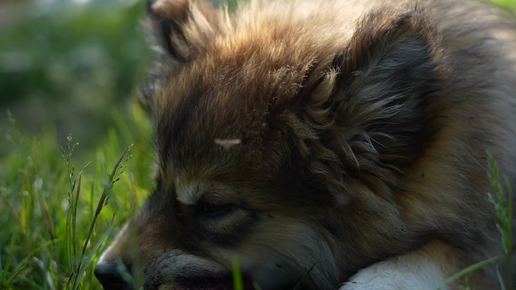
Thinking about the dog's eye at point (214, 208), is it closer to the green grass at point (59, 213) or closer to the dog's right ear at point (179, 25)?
the green grass at point (59, 213)

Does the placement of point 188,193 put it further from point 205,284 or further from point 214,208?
point 205,284

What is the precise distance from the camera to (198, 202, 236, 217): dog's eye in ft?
9.04

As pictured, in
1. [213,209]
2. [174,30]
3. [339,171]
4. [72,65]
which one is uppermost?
Answer: [174,30]

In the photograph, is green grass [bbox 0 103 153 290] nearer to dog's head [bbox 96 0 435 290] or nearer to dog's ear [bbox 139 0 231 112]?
dog's head [bbox 96 0 435 290]

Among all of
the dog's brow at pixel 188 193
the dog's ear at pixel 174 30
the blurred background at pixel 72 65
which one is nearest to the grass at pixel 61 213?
the dog's brow at pixel 188 193

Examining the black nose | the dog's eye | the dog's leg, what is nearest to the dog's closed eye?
the dog's eye

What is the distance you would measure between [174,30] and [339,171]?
1333 millimetres

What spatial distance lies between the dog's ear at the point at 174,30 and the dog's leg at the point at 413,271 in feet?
4.42

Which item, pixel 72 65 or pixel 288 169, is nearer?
pixel 288 169

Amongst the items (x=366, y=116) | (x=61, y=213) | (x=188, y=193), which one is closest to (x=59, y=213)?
(x=61, y=213)

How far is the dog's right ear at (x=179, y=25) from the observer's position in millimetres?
3449

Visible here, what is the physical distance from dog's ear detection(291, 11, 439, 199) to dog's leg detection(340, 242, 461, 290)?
0.27 meters

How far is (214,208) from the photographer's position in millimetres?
2785

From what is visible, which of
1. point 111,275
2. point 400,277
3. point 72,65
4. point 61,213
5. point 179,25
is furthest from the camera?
point 72,65
